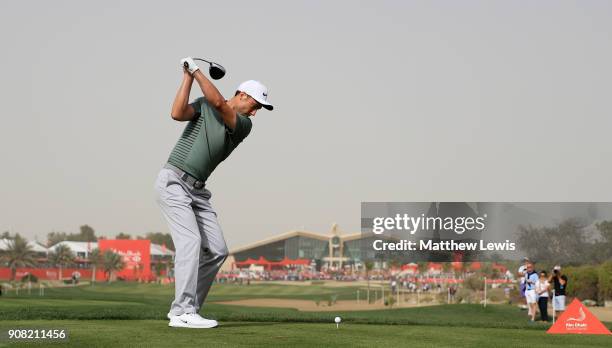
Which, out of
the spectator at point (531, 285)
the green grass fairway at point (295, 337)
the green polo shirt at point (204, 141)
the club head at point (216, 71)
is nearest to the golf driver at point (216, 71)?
the club head at point (216, 71)

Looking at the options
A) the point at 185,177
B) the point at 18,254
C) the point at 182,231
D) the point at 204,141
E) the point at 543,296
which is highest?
the point at 18,254

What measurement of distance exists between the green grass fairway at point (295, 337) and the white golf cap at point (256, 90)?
2349 mm

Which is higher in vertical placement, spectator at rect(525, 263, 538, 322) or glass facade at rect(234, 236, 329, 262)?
glass facade at rect(234, 236, 329, 262)

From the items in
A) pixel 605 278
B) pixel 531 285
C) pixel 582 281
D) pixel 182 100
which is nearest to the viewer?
pixel 182 100

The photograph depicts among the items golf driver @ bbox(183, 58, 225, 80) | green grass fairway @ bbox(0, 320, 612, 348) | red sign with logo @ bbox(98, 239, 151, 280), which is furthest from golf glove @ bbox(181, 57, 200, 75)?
red sign with logo @ bbox(98, 239, 151, 280)

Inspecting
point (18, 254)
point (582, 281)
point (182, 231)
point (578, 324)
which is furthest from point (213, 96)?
point (18, 254)

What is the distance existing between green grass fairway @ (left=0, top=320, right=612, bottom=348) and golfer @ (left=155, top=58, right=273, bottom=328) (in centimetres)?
42

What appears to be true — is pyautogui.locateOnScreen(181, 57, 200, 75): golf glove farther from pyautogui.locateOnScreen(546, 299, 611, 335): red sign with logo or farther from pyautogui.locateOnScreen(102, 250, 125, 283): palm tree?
pyautogui.locateOnScreen(102, 250, 125, 283): palm tree

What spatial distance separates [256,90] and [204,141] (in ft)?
2.56

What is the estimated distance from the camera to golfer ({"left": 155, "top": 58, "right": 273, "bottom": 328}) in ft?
27.2

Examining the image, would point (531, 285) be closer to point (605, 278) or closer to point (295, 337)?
point (605, 278)

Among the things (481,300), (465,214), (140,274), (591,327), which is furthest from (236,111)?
(140,274)

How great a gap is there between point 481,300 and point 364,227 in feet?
40.6

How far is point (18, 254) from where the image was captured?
13088 centimetres
